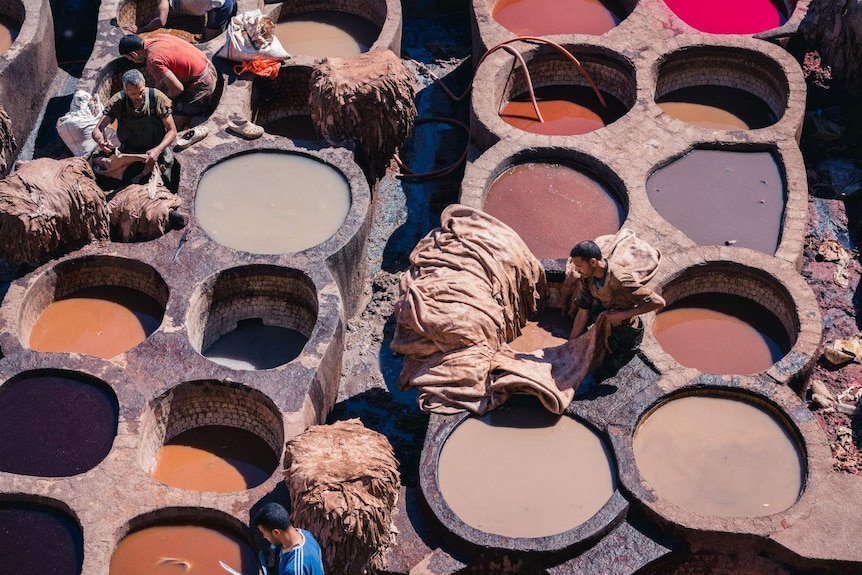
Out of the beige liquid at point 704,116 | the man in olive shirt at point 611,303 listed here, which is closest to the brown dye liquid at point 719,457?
the man in olive shirt at point 611,303

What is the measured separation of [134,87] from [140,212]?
3.92 ft

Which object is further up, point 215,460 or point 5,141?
point 5,141

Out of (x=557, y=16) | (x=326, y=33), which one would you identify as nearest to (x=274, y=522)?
(x=326, y=33)

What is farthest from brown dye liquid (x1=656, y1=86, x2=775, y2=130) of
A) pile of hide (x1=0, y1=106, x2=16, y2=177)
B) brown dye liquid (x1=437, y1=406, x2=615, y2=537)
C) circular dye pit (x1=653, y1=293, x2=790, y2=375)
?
pile of hide (x1=0, y1=106, x2=16, y2=177)

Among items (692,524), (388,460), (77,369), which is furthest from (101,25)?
(692,524)

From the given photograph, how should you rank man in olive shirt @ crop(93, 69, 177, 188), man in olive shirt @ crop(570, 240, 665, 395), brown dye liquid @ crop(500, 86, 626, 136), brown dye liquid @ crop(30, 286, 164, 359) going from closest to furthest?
man in olive shirt @ crop(570, 240, 665, 395), brown dye liquid @ crop(30, 286, 164, 359), man in olive shirt @ crop(93, 69, 177, 188), brown dye liquid @ crop(500, 86, 626, 136)

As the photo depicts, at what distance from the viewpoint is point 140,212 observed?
41.2ft

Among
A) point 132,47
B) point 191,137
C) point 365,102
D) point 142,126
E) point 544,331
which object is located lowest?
point 544,331

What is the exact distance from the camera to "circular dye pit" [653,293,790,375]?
12.0 m

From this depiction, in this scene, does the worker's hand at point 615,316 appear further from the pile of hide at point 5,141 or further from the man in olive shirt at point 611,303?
the pile of hide at point 5,141

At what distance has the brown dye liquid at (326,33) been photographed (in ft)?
51.5

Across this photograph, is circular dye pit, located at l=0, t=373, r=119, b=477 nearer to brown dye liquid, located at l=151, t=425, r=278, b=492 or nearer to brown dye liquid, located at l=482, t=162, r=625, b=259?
brown dye liquid, located at l=151, t=425, r=278, b=492

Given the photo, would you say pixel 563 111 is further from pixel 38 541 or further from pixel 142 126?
pixel 38 541

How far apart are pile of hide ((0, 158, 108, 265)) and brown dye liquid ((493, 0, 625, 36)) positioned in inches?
235
